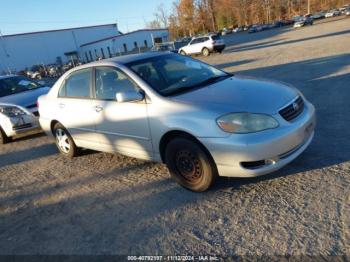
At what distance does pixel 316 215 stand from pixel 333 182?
26.3 inches

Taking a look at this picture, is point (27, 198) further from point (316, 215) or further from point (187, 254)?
point (316, 215)

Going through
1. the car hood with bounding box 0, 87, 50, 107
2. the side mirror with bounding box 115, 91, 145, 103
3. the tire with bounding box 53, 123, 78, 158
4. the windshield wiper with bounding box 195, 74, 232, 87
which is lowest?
the tire with bounding box 53, 123, 78, 158

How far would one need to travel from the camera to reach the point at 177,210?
12.5ft

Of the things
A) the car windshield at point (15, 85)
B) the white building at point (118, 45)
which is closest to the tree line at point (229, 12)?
the white building at point (118, 45)

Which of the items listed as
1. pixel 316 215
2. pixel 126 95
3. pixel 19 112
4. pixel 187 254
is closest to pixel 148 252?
pixel 187 254

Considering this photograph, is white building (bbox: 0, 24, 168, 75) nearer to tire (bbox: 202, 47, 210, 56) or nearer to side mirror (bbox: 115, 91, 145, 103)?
tire (bbox: 202, 47, 210, 56)

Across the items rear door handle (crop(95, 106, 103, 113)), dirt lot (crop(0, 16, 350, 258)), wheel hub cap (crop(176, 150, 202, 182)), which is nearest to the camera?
dirt lot (crop(0, 16, 350, 258))

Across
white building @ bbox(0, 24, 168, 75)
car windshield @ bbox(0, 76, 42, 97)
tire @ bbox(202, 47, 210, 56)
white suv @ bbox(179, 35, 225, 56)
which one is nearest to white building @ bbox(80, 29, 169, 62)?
white building @ bbox(0, 24, 168, 75)

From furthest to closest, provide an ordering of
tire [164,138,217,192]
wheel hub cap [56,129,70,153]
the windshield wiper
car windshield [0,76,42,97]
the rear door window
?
car windshield [0,76,42,97]
wheel hub cap [56,129,70,153]
the rear door window
the windshield wiper
tire [164,138,217,192]

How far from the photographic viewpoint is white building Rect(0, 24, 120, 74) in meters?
59.3

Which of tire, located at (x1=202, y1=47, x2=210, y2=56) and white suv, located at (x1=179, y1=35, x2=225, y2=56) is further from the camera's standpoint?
tire, located at (x1=202, y1=47, x2=210, y2=56)

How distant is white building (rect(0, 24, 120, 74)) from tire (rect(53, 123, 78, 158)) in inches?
2301

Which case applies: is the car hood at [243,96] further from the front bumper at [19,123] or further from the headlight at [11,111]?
the headlight at [11,111]

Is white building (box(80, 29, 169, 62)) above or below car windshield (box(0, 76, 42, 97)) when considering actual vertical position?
below
